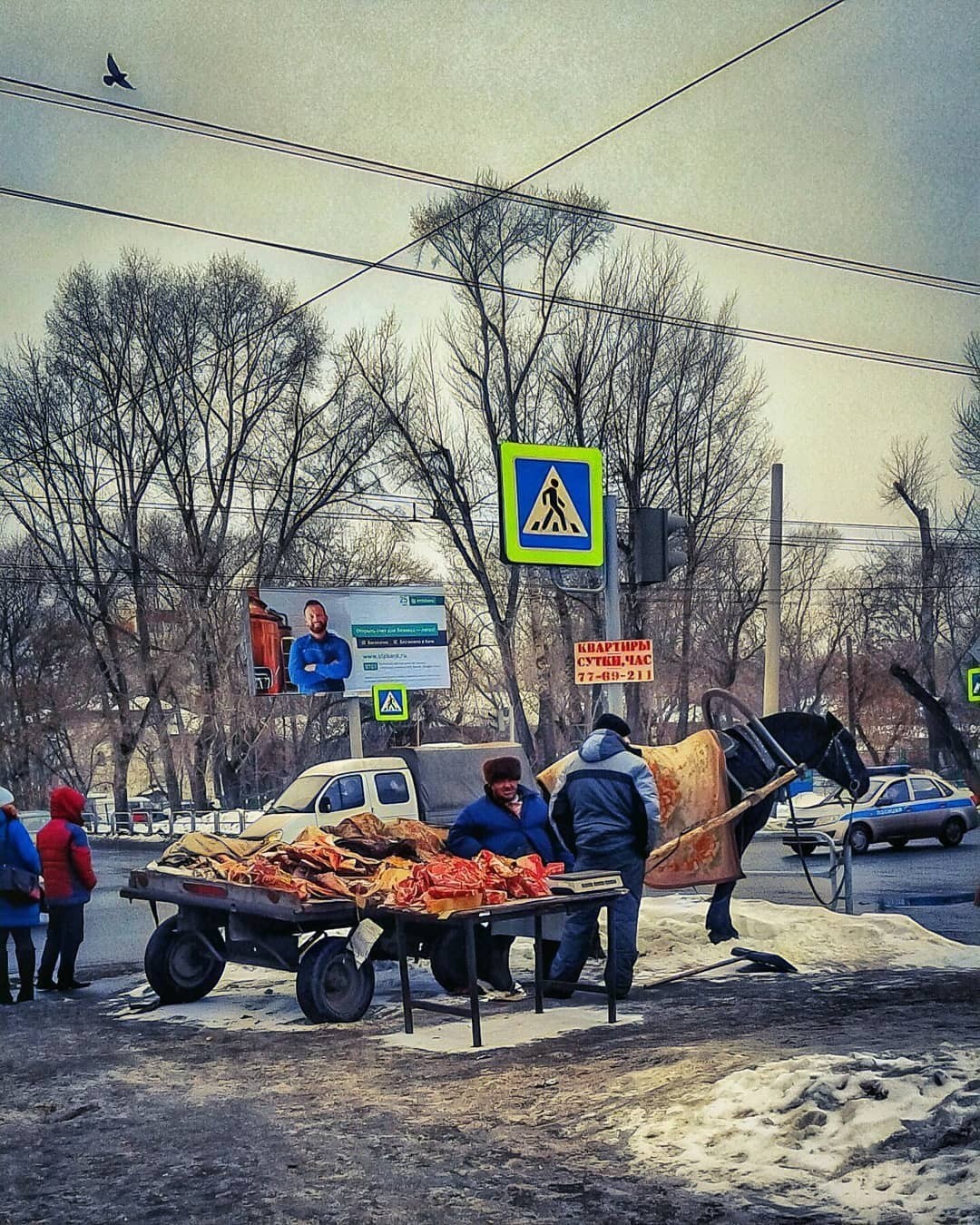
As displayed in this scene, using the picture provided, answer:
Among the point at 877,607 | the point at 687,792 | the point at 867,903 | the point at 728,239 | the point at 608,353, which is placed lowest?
the point at 867,903

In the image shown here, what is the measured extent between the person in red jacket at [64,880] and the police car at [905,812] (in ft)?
44.5

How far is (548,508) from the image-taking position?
11125 millimetres

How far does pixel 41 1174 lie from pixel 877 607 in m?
16.3

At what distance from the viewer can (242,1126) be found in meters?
6.09

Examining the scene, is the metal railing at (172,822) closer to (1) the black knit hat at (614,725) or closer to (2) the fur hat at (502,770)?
(2) the fur hat at (502,770)

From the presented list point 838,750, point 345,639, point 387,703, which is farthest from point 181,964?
point 345,639

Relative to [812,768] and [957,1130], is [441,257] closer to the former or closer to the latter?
[812,768]

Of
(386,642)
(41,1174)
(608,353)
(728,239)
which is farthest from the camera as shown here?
(386,642)

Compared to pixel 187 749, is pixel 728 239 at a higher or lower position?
higher

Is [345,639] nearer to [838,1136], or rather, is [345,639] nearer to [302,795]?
[302,795]

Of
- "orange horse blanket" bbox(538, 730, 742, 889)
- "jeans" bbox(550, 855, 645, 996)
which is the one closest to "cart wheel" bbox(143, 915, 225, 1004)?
"jeans" bbox(550, 855, 645, 996)

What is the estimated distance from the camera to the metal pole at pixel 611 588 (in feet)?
36.7

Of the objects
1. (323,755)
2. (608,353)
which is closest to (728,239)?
(608,353)

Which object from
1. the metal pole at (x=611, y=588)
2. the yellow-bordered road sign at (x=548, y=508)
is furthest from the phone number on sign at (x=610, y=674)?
the yellow-bordered road sign at (x=548, y=508)
